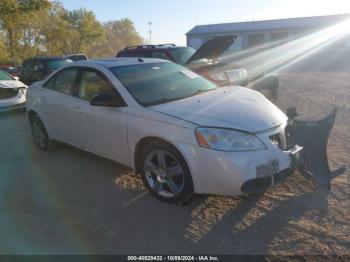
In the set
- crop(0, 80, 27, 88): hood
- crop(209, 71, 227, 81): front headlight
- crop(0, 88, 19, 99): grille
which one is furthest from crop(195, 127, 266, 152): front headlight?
crop(0, 80, 27, 88): hood

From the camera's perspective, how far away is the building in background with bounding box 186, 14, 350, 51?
123 ft

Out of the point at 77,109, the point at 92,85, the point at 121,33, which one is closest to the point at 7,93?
the point at 77,109

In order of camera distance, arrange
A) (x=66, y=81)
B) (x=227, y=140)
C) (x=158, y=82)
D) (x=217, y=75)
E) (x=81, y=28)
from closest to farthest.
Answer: (x=227, y=140) < (x=158, y=82) < (x=66, y=81) < (x=217, y=75) < (x=81, y=28)

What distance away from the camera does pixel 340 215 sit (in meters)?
3.43

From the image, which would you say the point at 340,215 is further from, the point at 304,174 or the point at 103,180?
the point at 103,180

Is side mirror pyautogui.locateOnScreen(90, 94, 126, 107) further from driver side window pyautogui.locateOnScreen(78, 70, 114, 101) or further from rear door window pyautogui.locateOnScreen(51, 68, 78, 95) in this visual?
rear door window pyautogui.locateOnScreen(51, 68, 78, 95)

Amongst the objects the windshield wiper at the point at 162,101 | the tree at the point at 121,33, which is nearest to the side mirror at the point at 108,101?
the windshield wiper at the point at 162,101

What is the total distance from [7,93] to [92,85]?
18.1ft

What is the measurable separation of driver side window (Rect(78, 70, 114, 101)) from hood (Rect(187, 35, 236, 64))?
3.17 metres

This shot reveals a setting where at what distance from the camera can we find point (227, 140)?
3.37 metres

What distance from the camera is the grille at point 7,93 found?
9039 millimetres

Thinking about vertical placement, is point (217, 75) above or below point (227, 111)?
above

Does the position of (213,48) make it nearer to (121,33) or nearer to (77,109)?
(77,109)

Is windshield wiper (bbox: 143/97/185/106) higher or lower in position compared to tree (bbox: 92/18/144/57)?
lower
